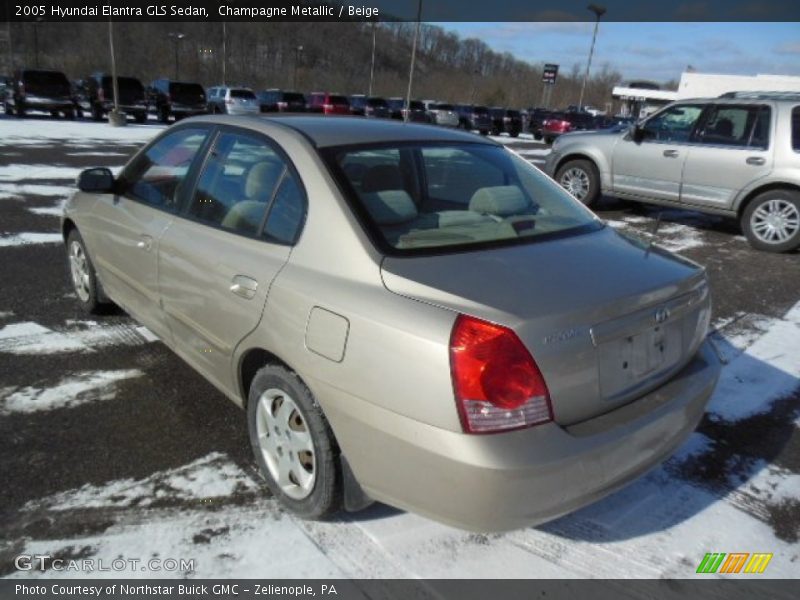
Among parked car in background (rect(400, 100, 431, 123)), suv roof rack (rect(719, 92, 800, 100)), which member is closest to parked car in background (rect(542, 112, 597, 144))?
parked car in background (rect(400, 100, 431, 123))

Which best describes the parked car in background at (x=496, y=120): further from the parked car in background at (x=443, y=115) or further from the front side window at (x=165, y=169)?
the front side window at (x=165, y=169)

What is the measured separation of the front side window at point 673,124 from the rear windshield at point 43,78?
2321cm

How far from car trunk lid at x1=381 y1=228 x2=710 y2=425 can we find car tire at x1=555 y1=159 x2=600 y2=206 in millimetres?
7372

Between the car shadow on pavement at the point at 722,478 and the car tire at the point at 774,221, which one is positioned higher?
the car tire at the point at 774,221

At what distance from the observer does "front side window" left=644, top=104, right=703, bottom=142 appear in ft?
28.0

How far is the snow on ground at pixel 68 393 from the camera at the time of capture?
10.5 feet

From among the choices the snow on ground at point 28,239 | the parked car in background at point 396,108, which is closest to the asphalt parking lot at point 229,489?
the snow on ground at point 28,239

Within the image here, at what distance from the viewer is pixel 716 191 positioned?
8.25m

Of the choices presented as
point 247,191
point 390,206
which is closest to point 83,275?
point 247,191

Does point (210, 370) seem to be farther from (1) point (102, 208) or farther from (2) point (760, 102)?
(2) point (760, 102)

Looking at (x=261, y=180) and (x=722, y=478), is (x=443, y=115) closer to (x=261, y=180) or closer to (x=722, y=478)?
(x=261, y=180)

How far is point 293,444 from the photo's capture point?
2.46 meters
